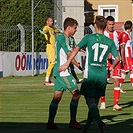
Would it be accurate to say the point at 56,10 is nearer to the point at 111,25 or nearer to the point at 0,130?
the point at 111,25

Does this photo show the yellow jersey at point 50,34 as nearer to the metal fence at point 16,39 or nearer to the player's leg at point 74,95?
the metal fence at point 16,39

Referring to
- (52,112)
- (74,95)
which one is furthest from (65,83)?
(52,112)

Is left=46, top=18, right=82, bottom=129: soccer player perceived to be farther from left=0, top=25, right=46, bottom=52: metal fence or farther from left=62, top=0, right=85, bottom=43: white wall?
left=62, top=0, right=85, bottom=43: white wall

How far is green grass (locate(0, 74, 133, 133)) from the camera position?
1297 cm

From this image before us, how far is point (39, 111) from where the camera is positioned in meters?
15.9

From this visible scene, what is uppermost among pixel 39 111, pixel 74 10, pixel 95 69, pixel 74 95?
pixel 74 10

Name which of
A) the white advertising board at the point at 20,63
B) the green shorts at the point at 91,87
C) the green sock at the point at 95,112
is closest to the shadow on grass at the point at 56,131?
the green sock at the point at 95,112

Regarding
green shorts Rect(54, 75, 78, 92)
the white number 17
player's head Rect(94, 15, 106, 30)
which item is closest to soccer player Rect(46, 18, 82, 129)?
green shorts Rect(54, 75, 78, 92)

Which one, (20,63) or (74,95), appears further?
(20,63)

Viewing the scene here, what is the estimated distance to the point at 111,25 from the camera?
615 inches

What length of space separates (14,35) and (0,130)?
17361 mm

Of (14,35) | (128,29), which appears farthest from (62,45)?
(14,35)

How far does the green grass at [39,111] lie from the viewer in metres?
13.0

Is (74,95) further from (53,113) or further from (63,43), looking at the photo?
(63,43)
